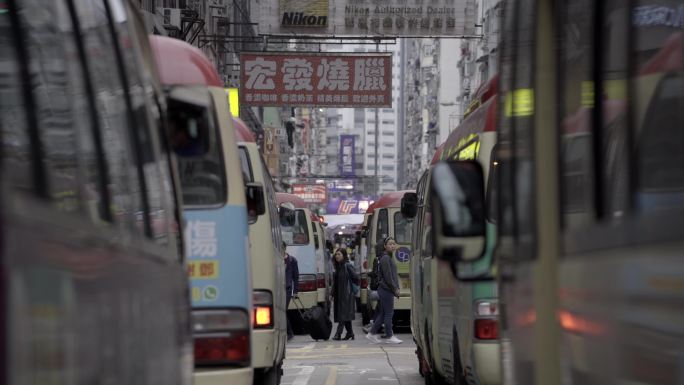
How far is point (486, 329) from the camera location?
9.62 m

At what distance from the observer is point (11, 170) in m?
2.78

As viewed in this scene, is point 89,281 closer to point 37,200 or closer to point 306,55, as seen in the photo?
point 37,200

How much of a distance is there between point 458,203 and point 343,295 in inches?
855

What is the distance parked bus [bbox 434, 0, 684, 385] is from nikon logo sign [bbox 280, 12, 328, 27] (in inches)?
1043

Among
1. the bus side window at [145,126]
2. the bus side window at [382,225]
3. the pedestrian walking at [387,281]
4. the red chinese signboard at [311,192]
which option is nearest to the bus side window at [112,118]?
the bus side window at [145,126]

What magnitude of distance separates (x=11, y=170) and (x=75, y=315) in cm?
66

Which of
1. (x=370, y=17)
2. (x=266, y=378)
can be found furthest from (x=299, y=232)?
(x=266, y=378)

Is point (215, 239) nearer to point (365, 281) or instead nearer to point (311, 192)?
point (365, 281)

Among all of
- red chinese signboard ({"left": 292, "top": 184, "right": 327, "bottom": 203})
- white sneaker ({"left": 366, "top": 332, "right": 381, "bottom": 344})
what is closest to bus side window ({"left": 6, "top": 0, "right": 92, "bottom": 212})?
white sneaker ({"left": 366, "top": 332, "right": 381, "bottom": 344})

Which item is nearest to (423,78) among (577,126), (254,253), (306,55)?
(306,55)

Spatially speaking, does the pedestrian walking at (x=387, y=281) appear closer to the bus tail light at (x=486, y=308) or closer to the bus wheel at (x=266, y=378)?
the bus wheel at (x=266, y=378)

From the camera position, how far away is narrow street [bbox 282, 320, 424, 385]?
53.7 ft

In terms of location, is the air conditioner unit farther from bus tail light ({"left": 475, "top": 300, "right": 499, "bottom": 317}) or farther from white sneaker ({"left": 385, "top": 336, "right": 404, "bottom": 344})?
bus tail light ({"left": 475, "top": 300, "right": 499, "bottom": 317})

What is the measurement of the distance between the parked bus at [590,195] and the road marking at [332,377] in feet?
32.5
